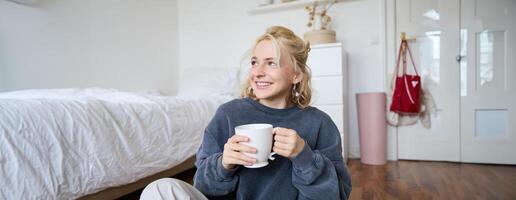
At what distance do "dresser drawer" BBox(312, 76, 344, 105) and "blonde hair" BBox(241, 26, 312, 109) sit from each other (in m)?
1.53

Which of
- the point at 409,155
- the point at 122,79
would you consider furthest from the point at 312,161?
the point at 122,79

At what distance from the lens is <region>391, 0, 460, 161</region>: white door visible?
254 cm

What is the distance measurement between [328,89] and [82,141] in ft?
5.57

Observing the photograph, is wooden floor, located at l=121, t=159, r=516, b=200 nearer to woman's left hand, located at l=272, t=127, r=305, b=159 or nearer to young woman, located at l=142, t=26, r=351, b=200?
young woman, located at l=142, t=26, r=351, b=200

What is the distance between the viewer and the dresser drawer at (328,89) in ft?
7.80

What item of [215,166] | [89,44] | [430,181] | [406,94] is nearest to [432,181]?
[430,181]

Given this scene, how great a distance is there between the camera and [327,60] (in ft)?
7.88

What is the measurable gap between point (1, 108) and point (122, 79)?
71.9 inches

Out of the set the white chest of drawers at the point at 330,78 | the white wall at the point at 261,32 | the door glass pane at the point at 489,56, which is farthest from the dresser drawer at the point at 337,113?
the door glass pane at the point at 489,56

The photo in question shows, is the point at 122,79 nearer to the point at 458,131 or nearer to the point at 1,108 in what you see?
the point at 1,108

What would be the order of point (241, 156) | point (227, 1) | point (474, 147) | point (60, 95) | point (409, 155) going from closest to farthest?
point (241, 156) → point (60, 95) → point (474, 147) → point (409, 155) → point (227, 1)

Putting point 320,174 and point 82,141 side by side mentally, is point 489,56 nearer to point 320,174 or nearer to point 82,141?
point 320,174

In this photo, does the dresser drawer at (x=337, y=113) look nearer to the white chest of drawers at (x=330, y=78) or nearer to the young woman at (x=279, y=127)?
the white chest of drawers at (x=330, y=78)

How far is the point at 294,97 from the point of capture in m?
0.87
